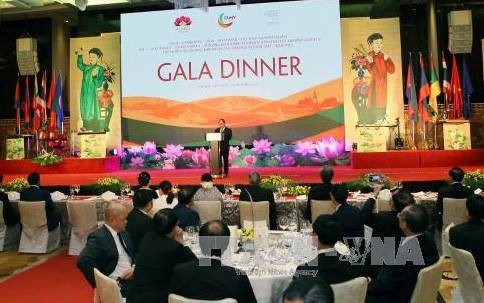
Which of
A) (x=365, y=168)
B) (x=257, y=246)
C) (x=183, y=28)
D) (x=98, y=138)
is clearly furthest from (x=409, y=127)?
(x=257, y=246)

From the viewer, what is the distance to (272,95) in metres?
11.5

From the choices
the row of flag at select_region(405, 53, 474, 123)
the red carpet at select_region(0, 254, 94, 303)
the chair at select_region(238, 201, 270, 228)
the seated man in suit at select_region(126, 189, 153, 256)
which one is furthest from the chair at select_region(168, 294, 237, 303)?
the row of flag at select_region(405, 53, 474, 123)

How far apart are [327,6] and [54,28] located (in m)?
7.89

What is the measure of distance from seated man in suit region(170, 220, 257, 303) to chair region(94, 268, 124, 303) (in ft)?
1.26

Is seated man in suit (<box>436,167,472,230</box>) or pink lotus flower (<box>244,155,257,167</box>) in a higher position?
pink lotus flower (<box>244,155,257,167</box>)

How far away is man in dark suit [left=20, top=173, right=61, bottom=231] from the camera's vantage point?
249 inches

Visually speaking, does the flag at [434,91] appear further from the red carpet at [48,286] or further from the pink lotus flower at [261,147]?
the red carpet at [48,286]

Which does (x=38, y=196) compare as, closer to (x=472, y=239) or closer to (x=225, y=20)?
(x=472, y=239)

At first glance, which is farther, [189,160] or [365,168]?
[189,160]

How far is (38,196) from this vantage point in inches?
249

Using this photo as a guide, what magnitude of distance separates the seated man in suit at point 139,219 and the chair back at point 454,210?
11.1ft

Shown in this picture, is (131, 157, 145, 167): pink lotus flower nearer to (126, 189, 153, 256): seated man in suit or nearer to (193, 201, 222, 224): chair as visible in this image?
(193, 201, 222, 224): chair

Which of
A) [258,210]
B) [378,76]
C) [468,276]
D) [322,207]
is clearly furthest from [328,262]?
[378,76]

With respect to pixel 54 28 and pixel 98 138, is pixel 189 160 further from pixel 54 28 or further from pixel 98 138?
pixel 54 28
